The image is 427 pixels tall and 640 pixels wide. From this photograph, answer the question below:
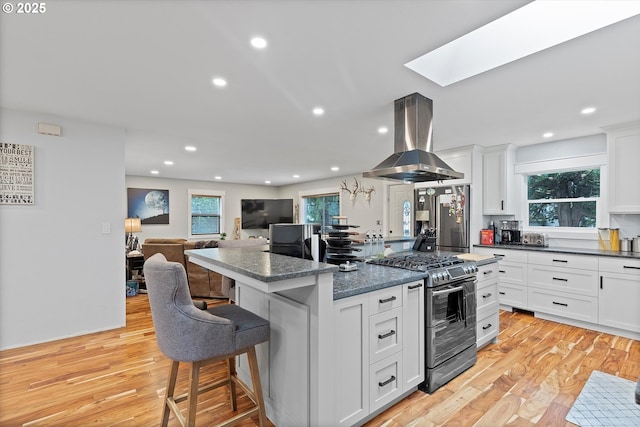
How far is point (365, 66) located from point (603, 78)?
1.91 meters

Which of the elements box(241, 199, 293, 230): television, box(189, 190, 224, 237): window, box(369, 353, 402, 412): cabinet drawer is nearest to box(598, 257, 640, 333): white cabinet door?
box(369, 353, 402, 412): cabinet drawer

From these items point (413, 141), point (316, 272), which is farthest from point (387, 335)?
point (413, 141)

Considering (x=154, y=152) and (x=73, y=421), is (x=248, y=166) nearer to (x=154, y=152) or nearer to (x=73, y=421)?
(x=154, y=152)

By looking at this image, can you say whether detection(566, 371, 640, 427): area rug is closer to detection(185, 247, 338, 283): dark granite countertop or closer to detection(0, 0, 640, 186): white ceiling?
detection(185, 247, 338, 283): dark granite countertop

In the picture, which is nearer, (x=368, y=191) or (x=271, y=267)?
(x=271, y=267)

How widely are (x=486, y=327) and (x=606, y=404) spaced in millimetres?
946

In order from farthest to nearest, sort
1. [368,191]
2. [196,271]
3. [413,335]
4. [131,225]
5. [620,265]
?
[368,191] → [131,225] → [196,271] → [620,265] → [413,335]

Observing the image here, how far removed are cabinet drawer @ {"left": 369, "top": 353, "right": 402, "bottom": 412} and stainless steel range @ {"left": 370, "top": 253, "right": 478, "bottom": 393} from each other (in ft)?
1.13

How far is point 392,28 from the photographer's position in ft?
5.80

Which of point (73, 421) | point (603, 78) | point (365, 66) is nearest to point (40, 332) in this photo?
point (73, 421)

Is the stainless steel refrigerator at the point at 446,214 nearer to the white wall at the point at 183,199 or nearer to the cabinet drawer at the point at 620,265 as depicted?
the cabinet drawer at the point at 620,265

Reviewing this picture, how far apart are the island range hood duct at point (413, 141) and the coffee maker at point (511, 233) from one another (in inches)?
98.1

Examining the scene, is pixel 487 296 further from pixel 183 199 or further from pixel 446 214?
pixel 183 199

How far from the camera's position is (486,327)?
2.96 m
